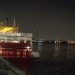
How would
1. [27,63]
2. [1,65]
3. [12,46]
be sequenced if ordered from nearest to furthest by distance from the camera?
[1,65] → [12,46] → [27,63]

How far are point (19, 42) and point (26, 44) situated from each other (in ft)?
11.9

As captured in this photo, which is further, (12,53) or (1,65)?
(12,53)

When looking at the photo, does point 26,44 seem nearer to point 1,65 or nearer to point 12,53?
point 12,53

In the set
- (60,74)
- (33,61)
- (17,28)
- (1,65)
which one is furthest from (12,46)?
(1,65)

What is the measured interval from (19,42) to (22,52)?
15.5ft

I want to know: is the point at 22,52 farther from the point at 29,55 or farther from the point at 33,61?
the point at 33,61

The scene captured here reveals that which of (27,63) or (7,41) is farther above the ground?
(7,41)

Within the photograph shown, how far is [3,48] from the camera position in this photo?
201 ft

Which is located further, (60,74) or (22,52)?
(22,52)

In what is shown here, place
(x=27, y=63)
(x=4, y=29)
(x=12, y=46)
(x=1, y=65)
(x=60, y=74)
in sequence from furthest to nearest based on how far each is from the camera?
(x=4, y=29) < (x=27, y=63) < (x=12, y=46) < (x=60, y=74) < (x=1, y=65)

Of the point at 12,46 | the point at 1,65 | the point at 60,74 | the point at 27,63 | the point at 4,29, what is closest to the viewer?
A: the point at 1,65

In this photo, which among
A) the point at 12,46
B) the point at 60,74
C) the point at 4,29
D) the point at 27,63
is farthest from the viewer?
the point at 4,29

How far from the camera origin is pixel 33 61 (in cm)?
6981

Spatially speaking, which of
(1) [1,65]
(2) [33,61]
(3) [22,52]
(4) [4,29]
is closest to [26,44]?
(3) [22,52]
